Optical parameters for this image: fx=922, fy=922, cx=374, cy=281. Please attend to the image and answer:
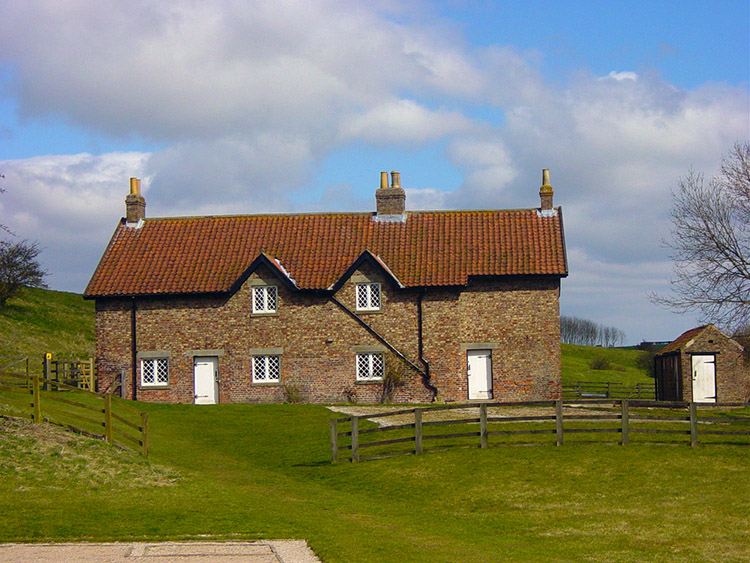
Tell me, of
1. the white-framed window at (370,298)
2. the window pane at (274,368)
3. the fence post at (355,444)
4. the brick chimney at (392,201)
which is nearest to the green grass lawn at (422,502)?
the fence post at (355,444)

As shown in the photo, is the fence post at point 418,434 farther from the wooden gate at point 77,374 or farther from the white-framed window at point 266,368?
the wooden gate at point 77,374

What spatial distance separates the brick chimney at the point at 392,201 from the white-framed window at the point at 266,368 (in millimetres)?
8410

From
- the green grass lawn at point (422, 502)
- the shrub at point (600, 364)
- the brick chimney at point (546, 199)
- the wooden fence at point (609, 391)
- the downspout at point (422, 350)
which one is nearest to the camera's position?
the green grass lawn at point (422, 502)

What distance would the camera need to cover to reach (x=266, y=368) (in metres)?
39.0

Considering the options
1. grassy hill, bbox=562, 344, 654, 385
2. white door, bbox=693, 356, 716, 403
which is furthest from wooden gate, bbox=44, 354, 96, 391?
grassy hill, bbox=562, 344, 654, 385

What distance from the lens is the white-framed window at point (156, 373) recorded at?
39.4 metres

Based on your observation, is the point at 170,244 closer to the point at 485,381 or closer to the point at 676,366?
the point at 485,381

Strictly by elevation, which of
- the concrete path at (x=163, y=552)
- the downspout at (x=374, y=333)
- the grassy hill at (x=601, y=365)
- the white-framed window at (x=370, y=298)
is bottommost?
the grassy hill at (x=601, y=365)

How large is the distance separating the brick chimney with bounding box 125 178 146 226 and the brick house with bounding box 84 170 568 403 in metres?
3.44

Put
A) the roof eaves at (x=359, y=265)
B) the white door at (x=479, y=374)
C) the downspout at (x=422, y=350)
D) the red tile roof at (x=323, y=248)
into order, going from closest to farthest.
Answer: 1. the downspout at (x=422, y=350)
2. the white door at (x=479, y=374)
3. the roof eaves at (x=359, y=265)
4. the red tile roof at (x=323, y=248)

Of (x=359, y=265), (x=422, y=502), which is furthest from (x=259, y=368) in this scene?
(x=422, y=502)

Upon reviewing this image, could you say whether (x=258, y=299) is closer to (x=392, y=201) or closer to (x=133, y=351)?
(x=133, y=351)

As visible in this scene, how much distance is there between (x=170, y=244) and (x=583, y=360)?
2294 inches

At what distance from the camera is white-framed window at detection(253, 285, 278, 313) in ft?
129
